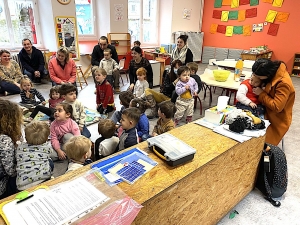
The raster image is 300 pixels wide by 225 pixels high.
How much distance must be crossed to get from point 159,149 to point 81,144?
2.37ft

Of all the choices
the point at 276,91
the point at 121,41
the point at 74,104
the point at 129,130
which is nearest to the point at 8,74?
the point at 74,104

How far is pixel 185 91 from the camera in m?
3.36

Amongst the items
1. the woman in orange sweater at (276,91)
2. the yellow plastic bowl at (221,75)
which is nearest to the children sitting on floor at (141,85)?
Result: the yellow plastic bowl at (221,75)

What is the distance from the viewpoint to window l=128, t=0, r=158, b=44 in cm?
756

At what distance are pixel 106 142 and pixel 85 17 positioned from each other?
5722 mm

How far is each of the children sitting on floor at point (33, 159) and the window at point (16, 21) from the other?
17.1ft

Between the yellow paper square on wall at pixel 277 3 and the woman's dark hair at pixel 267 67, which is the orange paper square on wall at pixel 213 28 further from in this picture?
the woman's dark hair at pixel 267 67

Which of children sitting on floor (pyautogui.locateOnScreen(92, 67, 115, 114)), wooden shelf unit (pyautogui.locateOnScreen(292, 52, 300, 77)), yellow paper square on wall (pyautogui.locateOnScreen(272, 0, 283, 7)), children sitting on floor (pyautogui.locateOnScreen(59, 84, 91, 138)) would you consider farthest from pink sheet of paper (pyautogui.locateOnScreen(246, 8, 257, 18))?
children sitting on floor (pyautogui.locateOnScreen(59, 84, 91, 138))

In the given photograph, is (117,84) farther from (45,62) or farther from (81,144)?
(81,144)

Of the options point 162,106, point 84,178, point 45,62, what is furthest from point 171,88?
point 45,62

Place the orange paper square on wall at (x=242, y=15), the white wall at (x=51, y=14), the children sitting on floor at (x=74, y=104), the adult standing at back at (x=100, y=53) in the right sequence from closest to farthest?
1. the children sitting on floor at (x=74, y=104)
2. the adult standing at back at (x=100, y=53)
3. the white wall at (x=51, y=14)
4. the orange paper square on wall at (x=242, y=15)

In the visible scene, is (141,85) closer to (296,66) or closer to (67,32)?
(67,32)

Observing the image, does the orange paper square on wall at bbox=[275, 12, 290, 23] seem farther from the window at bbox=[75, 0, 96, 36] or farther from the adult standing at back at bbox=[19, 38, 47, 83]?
the adult standing at back at bbox=[19, 38, 47, 83]

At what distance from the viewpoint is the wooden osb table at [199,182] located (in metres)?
1.20
